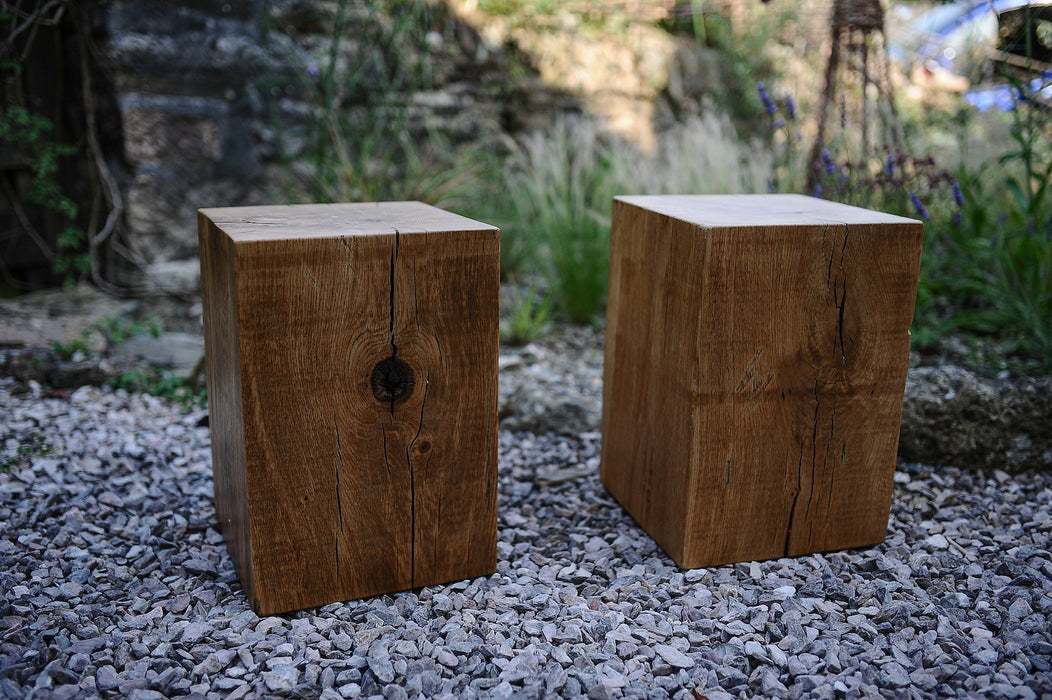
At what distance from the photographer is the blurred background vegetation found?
2.93 meters

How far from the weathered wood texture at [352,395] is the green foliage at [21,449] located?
0.85 meters

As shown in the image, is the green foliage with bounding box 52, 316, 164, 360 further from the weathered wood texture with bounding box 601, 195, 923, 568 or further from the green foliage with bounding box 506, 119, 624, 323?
the weathered wood texture with bounding box 601, 195, 923, 568

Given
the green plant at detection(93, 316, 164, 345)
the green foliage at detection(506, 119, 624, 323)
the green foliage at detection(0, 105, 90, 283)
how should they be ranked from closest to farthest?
the green plant at detection(93, 316, 164, 345) < the green foliage at detection(0, 105, 90, 283) < the green foliage at detection(506, 119, 624, 323)

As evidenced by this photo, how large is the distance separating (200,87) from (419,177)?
98 cm

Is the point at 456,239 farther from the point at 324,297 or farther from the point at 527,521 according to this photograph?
the point at 527,521

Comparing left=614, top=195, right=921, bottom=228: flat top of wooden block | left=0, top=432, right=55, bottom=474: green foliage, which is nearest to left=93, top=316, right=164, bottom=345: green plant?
left=0, top=432, right=55, bottom=474: green foliage

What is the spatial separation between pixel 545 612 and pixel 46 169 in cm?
284

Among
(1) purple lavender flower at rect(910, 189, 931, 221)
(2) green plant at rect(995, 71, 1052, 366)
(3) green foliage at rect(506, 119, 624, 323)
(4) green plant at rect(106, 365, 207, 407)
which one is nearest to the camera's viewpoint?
(2) green plant at rect(995, 71, 1052, 366)

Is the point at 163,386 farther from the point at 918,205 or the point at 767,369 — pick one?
the point at 918,205

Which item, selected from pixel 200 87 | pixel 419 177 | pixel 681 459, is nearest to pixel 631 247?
pixel 681 459

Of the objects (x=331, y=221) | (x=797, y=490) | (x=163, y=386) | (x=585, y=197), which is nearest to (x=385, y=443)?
(x=331, y=221)

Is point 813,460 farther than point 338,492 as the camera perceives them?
Yes

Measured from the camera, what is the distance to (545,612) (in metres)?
1.71

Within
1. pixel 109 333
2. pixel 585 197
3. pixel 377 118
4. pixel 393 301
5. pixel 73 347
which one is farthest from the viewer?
pixel 377 118
